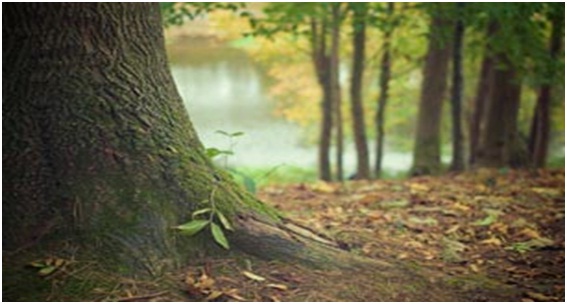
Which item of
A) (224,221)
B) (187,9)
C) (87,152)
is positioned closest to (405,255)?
(224,221)

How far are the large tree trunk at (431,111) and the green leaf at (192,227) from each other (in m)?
6.98

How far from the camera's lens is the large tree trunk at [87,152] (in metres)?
2.52

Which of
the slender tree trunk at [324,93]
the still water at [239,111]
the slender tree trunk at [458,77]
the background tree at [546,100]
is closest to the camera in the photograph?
the slender tree trunk at [458,77]

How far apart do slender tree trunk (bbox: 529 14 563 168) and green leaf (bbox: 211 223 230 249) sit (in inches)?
261

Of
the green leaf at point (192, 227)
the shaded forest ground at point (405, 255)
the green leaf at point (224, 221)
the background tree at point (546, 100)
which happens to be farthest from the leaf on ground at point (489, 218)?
the background tree at point (546, 100)

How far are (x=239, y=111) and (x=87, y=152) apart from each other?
465 inches

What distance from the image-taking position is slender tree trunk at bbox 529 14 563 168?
8613mm

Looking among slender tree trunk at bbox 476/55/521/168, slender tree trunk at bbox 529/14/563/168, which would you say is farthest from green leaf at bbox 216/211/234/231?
slender tree trunk at bbox 476/55/521/168

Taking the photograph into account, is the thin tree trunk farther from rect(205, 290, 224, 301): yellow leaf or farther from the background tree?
rect(205, 290, 224, 301): yellow leaf

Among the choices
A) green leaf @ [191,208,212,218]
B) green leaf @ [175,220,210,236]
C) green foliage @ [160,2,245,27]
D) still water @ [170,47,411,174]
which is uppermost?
green foliage @ [160,2,245,27]

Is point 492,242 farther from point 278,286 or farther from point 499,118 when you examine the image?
point 499,118

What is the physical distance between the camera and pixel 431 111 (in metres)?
9.45

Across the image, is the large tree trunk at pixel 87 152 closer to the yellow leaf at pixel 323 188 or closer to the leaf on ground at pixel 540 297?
the leaf on ground at pixel 540 297

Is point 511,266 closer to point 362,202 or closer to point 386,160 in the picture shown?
point 362,202
